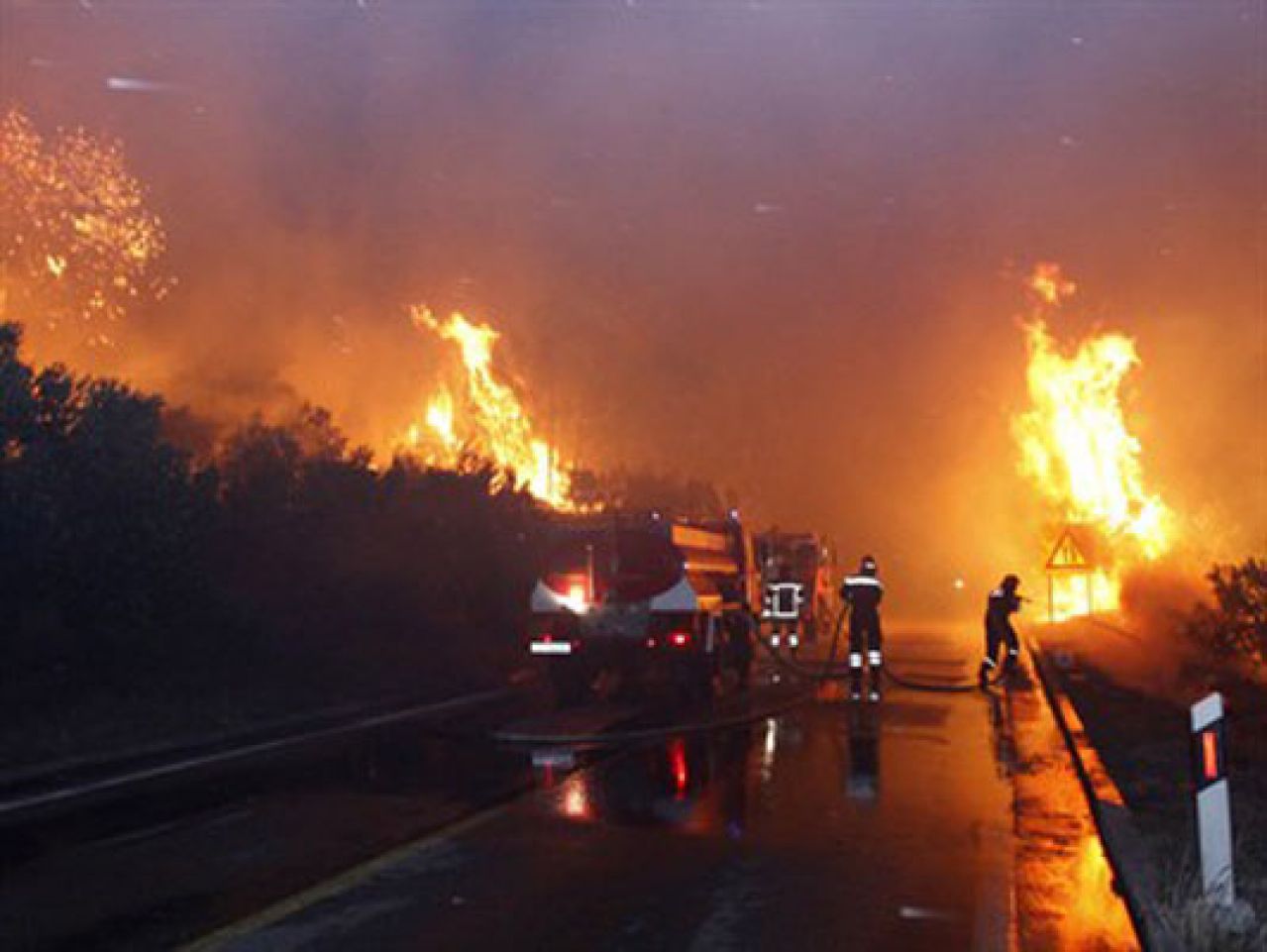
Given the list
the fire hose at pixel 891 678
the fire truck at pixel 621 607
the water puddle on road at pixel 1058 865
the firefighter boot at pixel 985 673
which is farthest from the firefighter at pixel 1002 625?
the water puddle on road at pixel 1058 865

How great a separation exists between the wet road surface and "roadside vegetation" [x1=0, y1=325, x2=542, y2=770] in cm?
606

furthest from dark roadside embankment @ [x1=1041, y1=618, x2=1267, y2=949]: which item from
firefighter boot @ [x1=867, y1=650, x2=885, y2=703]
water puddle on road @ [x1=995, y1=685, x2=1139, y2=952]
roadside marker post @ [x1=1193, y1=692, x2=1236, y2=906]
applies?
firefighter boot @ [x1=867, y1=650, x2=885, y2=703]

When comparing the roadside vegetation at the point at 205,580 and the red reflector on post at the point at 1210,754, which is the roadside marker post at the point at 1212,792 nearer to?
the red reflector on post at the point at 1210,754

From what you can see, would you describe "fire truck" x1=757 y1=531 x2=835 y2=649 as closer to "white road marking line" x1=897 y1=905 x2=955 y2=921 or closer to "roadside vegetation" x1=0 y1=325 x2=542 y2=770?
"roadside vegetation" x1=0 y1=325 x2=542 y2=770

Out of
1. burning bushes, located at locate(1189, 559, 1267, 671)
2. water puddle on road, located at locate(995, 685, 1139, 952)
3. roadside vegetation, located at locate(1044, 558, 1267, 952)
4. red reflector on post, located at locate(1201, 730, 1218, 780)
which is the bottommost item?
water puddle on road, located at locate(995, 685, 1139, 952)

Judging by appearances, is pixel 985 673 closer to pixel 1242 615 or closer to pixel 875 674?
pixel 875 674

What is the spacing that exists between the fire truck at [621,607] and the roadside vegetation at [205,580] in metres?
1.16

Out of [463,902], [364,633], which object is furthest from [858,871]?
[364,633]

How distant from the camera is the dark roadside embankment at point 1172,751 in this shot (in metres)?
6.22

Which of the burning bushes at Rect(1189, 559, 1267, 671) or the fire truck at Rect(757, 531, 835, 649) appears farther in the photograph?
the fire truck at Rect(757, 531, 835, 649)

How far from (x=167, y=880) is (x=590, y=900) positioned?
2.59 m

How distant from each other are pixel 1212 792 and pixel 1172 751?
18.3 ft

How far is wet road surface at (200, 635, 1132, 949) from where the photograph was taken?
6.00 meters

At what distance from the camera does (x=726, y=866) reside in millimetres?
7418
